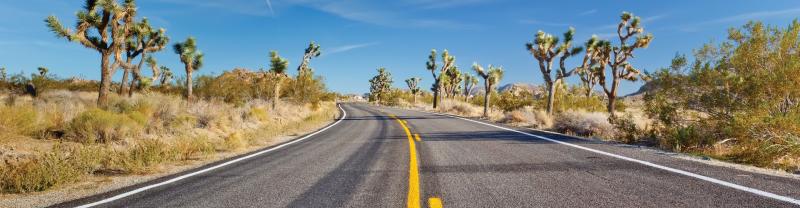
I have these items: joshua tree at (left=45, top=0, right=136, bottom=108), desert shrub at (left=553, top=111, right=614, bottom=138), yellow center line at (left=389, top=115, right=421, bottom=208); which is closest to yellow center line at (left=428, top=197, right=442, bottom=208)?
yellow center line at (left=389, top=115, right=421, bottom=208)

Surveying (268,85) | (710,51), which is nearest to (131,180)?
(710,51)

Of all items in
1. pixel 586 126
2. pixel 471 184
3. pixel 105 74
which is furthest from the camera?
pixel 105 74

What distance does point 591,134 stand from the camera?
44.7ft

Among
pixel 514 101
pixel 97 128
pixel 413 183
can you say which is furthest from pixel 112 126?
pixel 514 101

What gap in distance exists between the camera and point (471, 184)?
5141 mm

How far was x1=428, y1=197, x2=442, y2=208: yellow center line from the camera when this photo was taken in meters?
4.12

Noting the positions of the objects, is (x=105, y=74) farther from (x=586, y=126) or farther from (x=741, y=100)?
Answer: (x=741, y=100)

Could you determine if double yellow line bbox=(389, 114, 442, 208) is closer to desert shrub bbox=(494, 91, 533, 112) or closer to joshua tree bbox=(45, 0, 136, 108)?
joshua tree bbox=(45, 0, 136, 108)

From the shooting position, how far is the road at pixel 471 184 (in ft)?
14.1

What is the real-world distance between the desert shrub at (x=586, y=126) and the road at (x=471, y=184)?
5796mm

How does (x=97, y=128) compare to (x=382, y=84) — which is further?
(x=382, y=84)

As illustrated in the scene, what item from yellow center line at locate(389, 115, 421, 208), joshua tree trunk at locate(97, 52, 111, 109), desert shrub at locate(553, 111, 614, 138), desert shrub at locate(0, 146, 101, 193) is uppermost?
joshua tree trunk at locate(97, 52, 111, 109)

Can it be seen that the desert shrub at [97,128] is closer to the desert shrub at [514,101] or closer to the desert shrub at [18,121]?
the desert shrub at [18,121]

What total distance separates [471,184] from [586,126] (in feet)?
35.0
